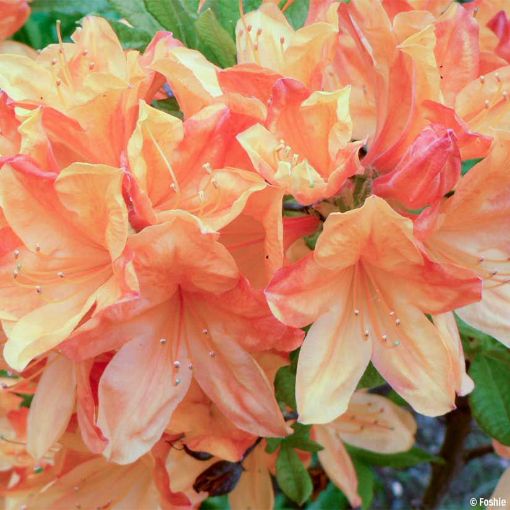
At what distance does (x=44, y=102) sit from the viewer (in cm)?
100

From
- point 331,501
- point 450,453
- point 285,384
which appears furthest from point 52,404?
point 331,501

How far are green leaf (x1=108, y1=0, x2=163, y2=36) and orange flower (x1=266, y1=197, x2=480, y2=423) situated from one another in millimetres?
498

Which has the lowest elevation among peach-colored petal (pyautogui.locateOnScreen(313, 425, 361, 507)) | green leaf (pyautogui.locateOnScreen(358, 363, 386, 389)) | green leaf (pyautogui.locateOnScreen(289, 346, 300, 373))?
peach-colored petal (pyautogui.locateOnScreen(313, 425, 361, 507))

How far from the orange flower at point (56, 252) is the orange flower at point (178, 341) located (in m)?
0.03

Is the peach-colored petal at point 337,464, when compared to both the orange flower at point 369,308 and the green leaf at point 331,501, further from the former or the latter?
the green leaf at point 331,501

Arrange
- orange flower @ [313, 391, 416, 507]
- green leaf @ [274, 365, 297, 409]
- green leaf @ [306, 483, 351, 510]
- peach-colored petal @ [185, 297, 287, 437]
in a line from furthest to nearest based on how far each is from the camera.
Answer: green leaf @ [306, 483, 351, 510]
orange flower @ [313, 391, 416, 507]
green leaf @ [274, 365, 297, 409]
peach-colored petal @ [185, 297, 287, 437]

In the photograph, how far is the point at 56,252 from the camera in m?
0.96

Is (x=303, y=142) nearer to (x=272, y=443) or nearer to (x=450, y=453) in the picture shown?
(x=272, y=443)

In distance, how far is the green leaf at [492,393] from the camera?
4.06 ft

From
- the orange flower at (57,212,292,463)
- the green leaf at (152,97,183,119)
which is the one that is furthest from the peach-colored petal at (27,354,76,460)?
the green leaf at (152,97,183,119)

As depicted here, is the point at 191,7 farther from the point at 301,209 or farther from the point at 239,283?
the point at 239,283

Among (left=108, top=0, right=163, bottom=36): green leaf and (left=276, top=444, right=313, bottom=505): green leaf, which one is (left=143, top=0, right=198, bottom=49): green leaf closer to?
(left=108, top=0, right=163, bottom=36): green leaf

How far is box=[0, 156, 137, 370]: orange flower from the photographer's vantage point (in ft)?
2.77

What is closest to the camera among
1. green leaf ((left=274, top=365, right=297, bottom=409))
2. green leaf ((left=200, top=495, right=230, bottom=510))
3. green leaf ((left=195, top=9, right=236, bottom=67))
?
green leaf ((left=195, top=9, right=236, bottom=67))
